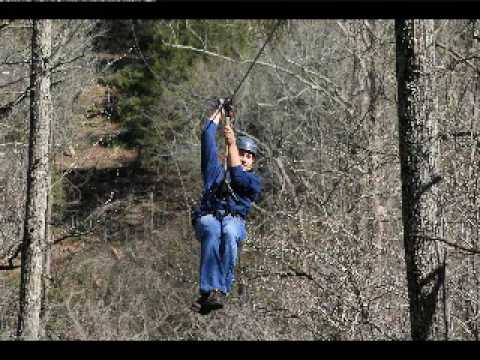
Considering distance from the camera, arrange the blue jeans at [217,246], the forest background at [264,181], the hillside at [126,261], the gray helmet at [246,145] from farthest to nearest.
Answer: the hillside at [126,261], the forest background at [264,181], the blue jeans at [217,246], the gray helmet at [246,145]

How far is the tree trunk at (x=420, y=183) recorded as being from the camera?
4.50 metres

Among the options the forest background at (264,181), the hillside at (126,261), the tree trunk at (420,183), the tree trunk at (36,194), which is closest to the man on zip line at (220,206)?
the tree trunk at (420,183)

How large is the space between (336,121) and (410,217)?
12.1 meters

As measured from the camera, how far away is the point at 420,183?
4.56 metres

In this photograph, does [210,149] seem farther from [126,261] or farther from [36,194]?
[126,261]

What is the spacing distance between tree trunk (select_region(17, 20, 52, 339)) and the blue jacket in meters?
3.70

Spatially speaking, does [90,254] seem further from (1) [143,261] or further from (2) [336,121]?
(2) [336,121]

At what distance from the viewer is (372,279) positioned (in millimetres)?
8688

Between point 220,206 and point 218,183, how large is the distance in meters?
0.20

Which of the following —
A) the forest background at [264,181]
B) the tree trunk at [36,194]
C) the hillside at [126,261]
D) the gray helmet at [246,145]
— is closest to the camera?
the gray helmet at [246,145]

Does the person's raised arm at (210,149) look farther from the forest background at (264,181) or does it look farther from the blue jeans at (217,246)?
the forest background at (264,181)

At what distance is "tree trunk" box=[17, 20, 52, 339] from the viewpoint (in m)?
8.13

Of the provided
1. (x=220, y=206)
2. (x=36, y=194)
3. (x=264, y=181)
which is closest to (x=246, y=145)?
(x=220, y=206)

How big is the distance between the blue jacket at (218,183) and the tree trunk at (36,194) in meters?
3.70
